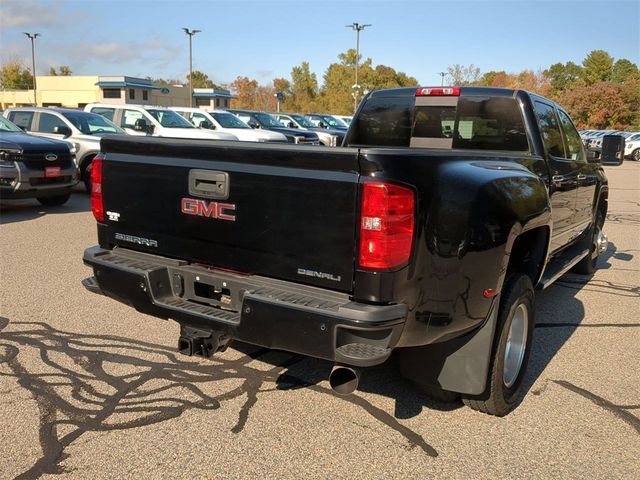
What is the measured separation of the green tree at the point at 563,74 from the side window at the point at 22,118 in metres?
91.6

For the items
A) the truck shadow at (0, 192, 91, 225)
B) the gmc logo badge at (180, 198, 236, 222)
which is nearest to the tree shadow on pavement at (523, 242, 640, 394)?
the gmc logo badge at (180, 198, 236, 222)

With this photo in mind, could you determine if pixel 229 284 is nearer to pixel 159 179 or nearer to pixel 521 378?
pixel 159 179

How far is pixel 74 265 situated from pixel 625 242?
8429 millimetres

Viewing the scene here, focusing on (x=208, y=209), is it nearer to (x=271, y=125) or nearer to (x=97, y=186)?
(x=97, y=186)

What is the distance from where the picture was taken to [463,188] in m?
2.90

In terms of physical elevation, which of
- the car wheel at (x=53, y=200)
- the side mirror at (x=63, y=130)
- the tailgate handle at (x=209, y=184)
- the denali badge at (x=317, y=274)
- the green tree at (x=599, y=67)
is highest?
the green tree at (x=599, y=67)

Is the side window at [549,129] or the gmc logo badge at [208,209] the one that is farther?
the side window at [549,129]

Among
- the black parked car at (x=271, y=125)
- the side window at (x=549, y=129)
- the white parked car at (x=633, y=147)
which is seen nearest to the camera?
the side window at (x=549, y=129)

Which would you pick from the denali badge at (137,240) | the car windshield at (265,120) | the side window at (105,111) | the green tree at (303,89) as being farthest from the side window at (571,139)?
the green tree at (303,89)

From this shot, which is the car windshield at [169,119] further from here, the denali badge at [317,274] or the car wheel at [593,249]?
the denali badge at [317,274]

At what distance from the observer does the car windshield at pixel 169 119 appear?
599 inches

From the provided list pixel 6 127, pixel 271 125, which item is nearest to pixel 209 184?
pixel 6 127

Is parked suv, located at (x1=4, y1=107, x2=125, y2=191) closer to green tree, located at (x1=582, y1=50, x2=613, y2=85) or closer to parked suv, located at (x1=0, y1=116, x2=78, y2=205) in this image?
parked suv, located at (x1=0, y1=116, x2=78, y2=205)

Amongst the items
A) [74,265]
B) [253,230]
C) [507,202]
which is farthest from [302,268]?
[74,265]
